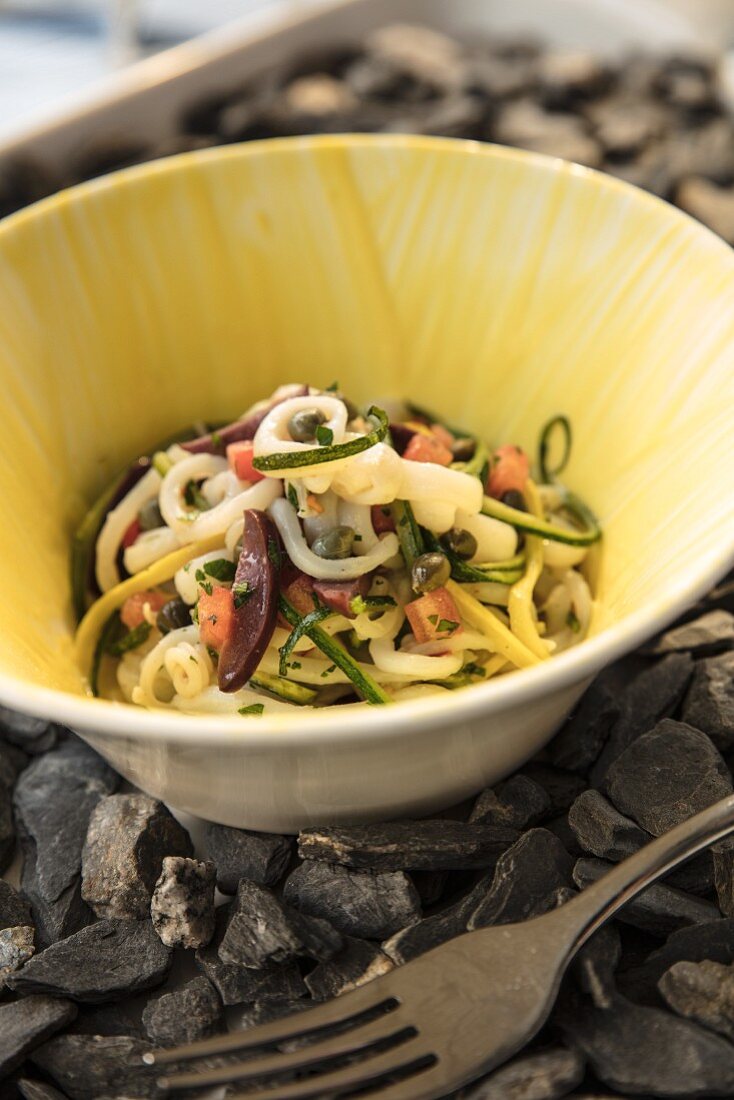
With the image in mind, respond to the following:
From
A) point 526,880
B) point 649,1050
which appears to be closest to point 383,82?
point 526,880

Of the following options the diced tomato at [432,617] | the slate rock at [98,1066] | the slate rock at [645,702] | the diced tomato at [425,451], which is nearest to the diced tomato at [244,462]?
the diced tomato at [425,451]

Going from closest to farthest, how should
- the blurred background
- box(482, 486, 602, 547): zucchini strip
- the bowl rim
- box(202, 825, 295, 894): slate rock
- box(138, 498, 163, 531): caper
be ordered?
the bowl rim < box(202, 825, 295, 894): slate rock < box(482, 486, 602, 547): zucchini strip < box(138, 498, 163, 531): caper < the blurred background

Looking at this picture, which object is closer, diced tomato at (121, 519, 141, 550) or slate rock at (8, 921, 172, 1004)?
slate rock at (8, 921, 172, 1004)

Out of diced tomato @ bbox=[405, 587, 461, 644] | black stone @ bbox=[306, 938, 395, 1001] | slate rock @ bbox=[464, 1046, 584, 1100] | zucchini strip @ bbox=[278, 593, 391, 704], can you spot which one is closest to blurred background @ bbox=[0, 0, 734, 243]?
diced tomato @ bbox=[405, 587, 461, 644]

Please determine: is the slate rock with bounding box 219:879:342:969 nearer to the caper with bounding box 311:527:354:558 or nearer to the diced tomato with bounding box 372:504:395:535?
the caper with bounding box 311:527:354:558

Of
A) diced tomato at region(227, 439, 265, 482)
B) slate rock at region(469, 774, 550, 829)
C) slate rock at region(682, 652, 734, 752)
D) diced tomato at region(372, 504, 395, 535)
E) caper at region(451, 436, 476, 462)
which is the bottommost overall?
slate rock at region(682, 652, 734, 752)

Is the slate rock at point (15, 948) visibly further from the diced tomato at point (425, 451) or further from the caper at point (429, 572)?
the diced tomato at point (425, 451)
